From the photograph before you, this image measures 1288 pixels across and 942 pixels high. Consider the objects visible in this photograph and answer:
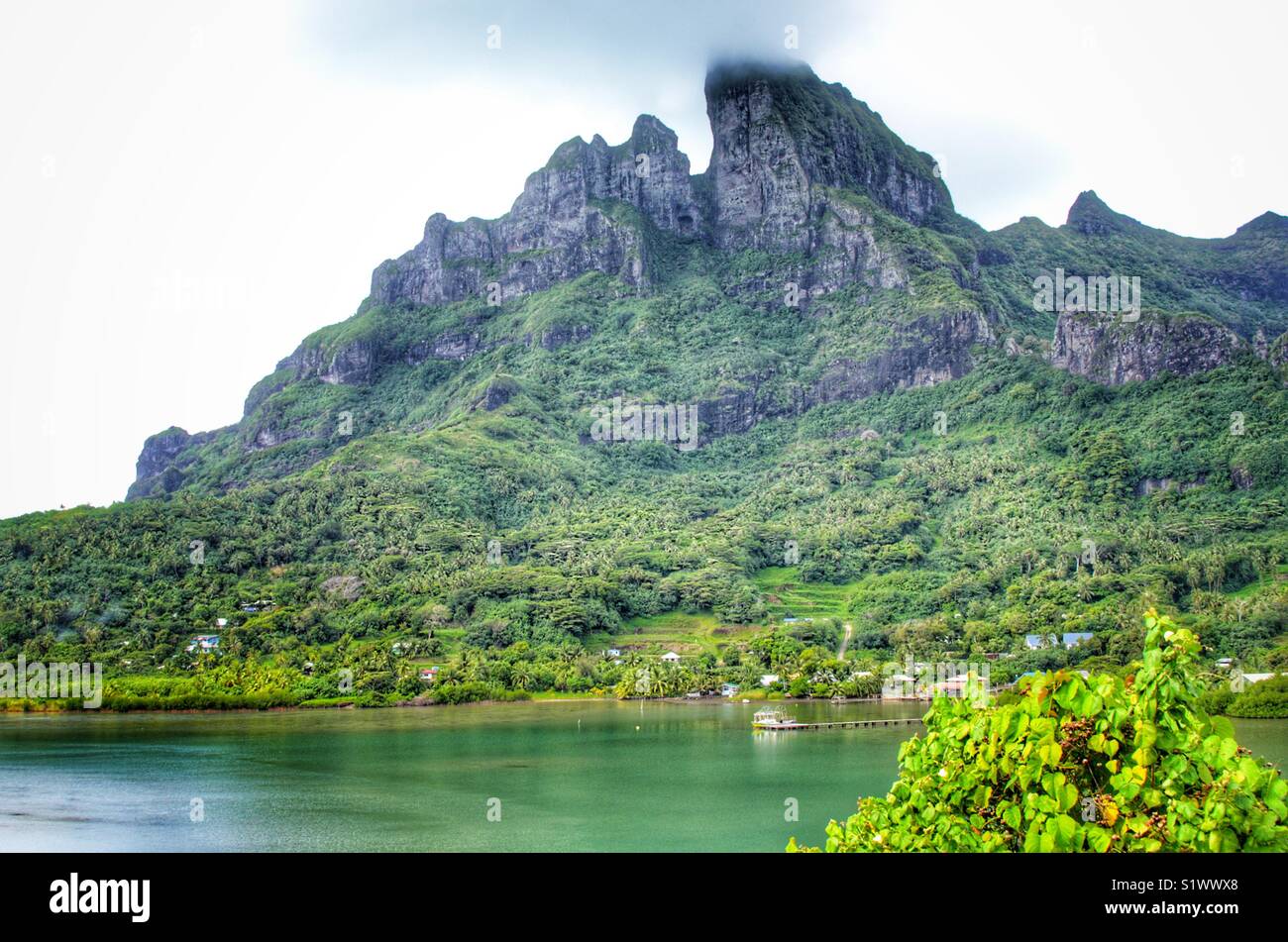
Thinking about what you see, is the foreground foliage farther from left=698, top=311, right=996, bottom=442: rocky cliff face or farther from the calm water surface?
left=698, top=311, right=996, bottom=442: rocky cliff face

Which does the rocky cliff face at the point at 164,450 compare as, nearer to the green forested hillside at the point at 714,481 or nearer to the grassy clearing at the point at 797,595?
the green forested hillside at the point at 714,481

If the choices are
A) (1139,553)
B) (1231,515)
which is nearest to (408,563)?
(1139,553)

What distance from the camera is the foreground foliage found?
151 inches

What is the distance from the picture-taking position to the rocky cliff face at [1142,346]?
90.7m

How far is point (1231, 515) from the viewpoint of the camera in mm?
71750

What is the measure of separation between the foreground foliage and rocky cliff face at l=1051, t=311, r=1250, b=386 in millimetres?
97932

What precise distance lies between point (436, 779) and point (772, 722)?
17447mm

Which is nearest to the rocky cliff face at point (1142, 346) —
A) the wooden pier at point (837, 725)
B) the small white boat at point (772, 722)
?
the wooden pier at point (837, 725)

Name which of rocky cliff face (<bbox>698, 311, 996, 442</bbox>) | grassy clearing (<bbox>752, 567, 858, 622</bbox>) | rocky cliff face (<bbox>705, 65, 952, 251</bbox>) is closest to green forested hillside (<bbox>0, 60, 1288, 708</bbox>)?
rocky cliff face (<bbox>698, 311, 996, 442</bbox>)

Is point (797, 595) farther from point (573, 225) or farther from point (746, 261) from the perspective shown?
point (573, 225)

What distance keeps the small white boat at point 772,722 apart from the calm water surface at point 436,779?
79 cm

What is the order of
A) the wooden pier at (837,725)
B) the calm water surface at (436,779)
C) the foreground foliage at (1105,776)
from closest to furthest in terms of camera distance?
the foreground foliage at (1105,776) → the calm water surface at (436,779) → the wooden pier at (837,725)
